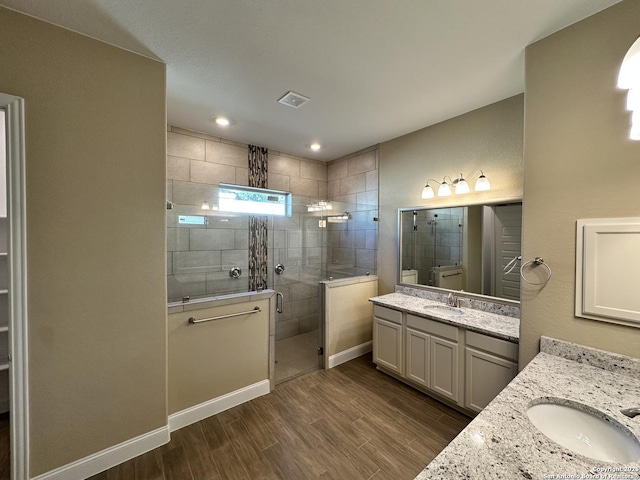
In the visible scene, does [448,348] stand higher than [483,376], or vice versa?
[448,348]

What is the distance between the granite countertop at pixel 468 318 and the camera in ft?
6.43

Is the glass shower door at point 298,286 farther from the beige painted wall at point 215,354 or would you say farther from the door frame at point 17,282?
the door frame at point 17,282

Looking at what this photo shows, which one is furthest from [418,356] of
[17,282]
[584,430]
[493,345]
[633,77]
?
[17,282]

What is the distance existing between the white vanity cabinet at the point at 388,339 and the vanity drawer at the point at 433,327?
15 centimetres

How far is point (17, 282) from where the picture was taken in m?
1.42

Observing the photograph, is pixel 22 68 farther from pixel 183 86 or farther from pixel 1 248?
pixel 1 248

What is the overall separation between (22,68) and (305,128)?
219 cm

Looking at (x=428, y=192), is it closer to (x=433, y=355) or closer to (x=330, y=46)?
(x=433, y=355)

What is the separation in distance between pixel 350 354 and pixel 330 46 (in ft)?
10.3

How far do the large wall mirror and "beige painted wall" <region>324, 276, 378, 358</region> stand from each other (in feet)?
1.81

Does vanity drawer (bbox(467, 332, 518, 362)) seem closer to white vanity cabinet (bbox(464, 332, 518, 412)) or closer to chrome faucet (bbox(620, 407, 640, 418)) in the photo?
white vanity cabinet (bbox(464, 332, 518, 412))

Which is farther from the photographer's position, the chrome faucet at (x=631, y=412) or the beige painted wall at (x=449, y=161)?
the beige painted wall at (x=449, y=161)

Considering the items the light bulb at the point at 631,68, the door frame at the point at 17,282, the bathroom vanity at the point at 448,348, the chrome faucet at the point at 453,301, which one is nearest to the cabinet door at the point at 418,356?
the bathroom vanity at the point at 448,348

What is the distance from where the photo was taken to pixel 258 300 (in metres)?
2.50
